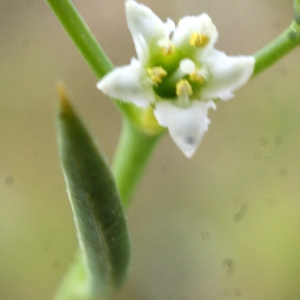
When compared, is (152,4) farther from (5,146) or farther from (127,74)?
(127,74)

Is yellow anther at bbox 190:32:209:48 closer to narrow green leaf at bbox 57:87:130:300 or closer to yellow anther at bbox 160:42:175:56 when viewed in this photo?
yellow anther at bbox 160:42:175:56

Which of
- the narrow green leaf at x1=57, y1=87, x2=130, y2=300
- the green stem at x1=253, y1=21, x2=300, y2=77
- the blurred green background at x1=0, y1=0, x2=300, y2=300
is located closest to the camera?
the narrow green leaf at x1=57, y1=87, x2=130, y2=300

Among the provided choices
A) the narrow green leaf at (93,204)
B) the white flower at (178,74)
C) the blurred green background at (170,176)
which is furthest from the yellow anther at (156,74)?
the blurred green background at (170,176)

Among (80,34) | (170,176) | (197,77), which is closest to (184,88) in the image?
(197,77)

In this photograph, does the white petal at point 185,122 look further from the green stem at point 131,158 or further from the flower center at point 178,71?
the green stem at point 131,158

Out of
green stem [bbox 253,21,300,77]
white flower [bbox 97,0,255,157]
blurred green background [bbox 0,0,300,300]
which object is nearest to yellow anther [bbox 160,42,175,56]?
white flower [bbox 97,0,255,157]

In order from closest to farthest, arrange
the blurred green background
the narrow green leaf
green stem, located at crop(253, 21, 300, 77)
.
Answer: the narrow green leaf
green stem, located at crop(253, 21, 300, 77)
the blurred green background

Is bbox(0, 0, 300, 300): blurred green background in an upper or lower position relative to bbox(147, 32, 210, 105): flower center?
lower

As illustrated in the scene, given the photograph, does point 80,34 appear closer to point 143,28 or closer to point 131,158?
point 143,28
